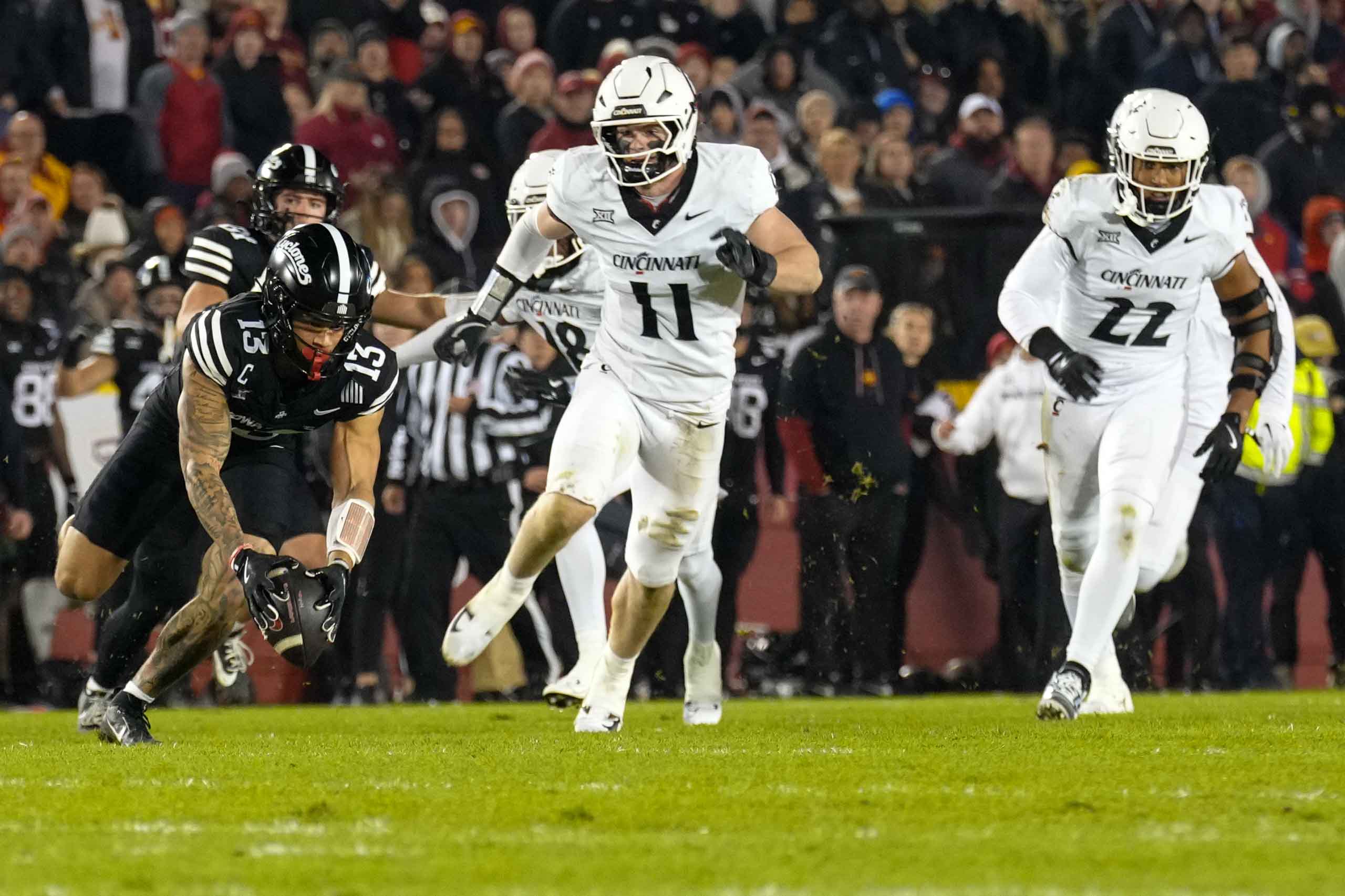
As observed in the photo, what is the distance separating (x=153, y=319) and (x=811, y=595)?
324 centimetres

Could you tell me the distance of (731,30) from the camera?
13.7 meters

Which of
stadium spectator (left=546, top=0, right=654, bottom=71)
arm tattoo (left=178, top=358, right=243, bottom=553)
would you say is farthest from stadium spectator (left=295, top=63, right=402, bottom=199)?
arm tattoo (left=178, top=358, right=243, bottom=553)

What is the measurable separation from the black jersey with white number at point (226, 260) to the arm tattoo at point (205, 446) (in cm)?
102

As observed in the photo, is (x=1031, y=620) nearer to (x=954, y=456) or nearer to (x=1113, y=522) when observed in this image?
(x=954, y=456)

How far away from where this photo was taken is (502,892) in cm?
338

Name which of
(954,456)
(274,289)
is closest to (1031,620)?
(954,456)

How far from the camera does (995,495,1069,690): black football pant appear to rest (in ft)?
31.4

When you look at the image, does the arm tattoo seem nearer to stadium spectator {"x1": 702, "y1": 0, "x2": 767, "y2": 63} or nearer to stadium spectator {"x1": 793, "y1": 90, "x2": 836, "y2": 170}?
stadium spectator {"x1": 793, "y1": 90, "x2": 836, "y2": 170}

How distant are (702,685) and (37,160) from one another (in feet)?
20.3

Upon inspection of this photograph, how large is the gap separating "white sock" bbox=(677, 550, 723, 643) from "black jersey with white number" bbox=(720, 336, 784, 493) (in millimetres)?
2217

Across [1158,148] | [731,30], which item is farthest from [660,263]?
[731,30]

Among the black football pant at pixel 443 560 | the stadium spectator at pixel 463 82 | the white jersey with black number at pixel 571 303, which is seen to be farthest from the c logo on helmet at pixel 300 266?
the stadium spectator at pixel 463 82

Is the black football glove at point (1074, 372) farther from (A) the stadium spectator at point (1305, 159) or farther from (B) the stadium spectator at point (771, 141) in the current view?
(A) the stadium spectator at point (1305, 159)

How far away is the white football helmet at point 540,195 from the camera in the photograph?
25.5 feet
